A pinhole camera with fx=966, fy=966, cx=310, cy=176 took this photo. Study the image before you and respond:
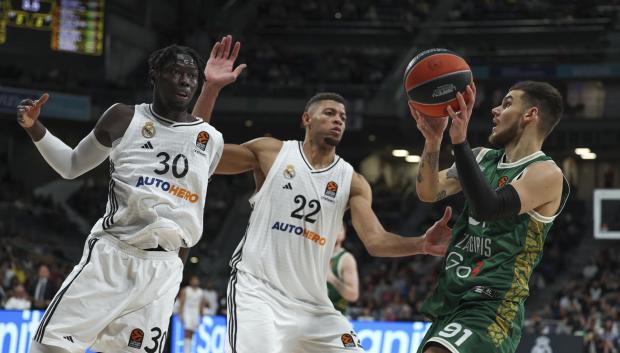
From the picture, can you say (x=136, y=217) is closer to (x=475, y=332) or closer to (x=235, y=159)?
(x=235, y=159)

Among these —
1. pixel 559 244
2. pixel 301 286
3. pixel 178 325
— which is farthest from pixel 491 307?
pixel 559 244

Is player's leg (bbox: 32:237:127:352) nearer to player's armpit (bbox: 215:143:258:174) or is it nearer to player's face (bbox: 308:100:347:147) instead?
player's armpit (bbox: 215:143:258:174)

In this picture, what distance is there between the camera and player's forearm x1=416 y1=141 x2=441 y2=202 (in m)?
5.12

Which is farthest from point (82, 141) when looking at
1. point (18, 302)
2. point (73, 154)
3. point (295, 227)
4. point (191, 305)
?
point (191, 305)

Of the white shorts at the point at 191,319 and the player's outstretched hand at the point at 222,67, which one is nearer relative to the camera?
the player's outstretched hand at the point at 222,67

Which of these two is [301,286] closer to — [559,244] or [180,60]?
[180,60]

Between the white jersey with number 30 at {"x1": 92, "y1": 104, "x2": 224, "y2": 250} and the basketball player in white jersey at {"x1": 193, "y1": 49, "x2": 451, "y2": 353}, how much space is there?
28.3 inches

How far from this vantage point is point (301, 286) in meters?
6.00

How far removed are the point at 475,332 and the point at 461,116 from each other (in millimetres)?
1018

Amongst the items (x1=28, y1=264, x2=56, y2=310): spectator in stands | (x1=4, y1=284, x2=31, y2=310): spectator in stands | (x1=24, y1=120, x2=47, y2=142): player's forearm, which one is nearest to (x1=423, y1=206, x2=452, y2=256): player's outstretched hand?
(x1=24, y1=120, x2=47, y2=142): player's forearm

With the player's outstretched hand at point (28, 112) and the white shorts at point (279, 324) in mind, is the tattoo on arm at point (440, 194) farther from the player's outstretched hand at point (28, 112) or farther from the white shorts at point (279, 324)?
the player's outstretched hand at point (28, 112)

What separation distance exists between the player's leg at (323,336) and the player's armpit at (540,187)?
66.3 inches

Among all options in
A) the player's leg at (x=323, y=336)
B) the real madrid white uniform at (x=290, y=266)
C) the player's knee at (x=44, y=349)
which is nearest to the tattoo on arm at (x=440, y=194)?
the real madrid white uniform at (x=290, y=266)

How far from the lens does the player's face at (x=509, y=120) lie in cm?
492
